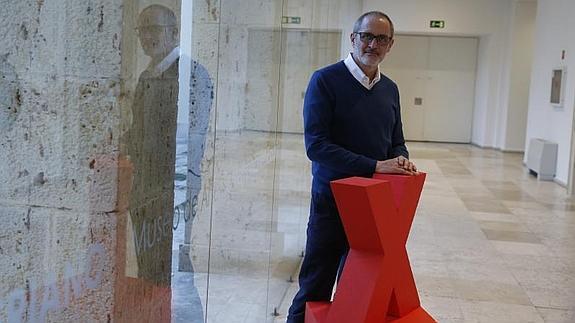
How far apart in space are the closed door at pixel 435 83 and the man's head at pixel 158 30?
15.9m

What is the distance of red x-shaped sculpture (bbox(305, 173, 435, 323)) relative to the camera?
91.1 inches

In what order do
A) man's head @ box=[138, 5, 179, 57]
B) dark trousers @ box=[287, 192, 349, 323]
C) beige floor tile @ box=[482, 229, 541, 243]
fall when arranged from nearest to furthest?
man's head @ box=[138, 5, 179, 57]
dark trousers @ box=[287, 192, 349, 323]
beige floor tile @ box=[482, 229, 541, 243]

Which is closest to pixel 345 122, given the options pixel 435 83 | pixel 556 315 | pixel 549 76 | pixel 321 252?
pixel 321 252

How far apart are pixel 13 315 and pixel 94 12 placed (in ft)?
2.23

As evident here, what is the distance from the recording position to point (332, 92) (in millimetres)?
2738

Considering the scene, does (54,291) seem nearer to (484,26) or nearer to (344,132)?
(344,132)

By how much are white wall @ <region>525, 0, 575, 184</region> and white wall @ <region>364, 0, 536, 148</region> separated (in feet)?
10.1

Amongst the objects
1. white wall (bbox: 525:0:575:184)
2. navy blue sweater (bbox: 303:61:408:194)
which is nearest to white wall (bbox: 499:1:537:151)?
white wall (bbox: 525:0:575:184)

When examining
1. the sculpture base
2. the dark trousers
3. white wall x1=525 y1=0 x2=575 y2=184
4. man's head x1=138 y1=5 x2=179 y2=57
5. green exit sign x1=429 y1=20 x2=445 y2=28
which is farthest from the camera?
green exit sign x1=429 y1=20 x2=445 y2=28

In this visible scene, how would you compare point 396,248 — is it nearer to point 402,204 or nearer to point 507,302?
point 402,204

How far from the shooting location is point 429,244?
597 centimetres

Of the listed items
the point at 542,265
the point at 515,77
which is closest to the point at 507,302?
the point at 542,265

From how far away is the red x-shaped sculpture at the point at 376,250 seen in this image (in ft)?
7.59

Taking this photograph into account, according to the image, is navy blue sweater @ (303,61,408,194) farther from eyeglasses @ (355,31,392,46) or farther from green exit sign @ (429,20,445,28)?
green exit sign @ (429,20,445,28)
